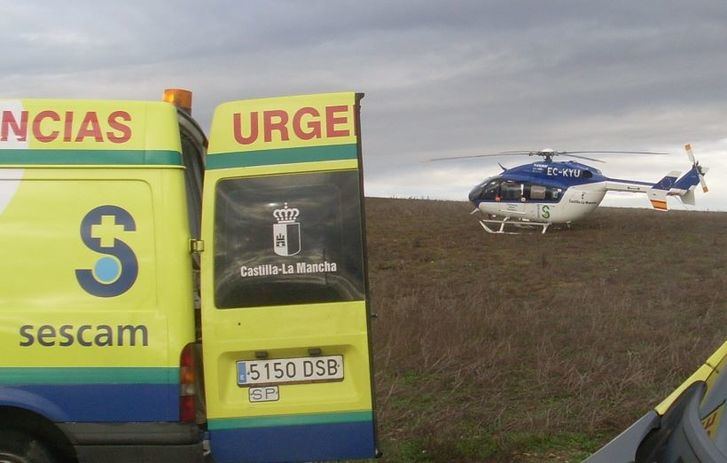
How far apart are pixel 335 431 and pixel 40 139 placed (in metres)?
2.30

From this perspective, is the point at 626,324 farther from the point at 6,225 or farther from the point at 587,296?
the point at 6,225

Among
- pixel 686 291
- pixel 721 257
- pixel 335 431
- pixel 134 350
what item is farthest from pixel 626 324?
pixel 721 257

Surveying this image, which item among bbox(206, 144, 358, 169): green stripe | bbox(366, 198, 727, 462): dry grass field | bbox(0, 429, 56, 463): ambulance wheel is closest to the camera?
bbox(0, 429, 56, 463): ambulance wheel

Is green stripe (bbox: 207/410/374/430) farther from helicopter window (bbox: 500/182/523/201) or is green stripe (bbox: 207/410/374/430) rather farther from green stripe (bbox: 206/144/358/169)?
helicopter window (bbox: 500/182/523/201)

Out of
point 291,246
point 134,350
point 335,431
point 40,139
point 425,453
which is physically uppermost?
point 40,139

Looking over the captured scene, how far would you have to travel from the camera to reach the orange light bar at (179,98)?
5336 mm

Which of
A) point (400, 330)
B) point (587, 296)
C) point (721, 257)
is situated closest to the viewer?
point (400, 330)

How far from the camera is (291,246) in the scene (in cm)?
489

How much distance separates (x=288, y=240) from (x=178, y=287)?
2.12ft

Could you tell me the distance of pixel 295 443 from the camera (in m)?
4.92

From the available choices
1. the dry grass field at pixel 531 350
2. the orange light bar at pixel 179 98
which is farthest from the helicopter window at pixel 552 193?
the orange light bar at pixel 179 98

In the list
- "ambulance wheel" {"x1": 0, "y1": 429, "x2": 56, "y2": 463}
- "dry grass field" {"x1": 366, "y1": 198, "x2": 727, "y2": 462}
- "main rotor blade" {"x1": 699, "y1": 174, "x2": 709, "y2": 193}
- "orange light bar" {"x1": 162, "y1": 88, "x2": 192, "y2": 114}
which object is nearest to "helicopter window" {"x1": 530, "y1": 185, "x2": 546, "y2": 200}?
"main rotor blade" {"x1": 699, "y1": 174, "x2": 709, "y2": 193}

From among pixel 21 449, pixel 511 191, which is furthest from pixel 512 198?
pixel 21 449

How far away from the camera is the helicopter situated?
30172 millimetres
